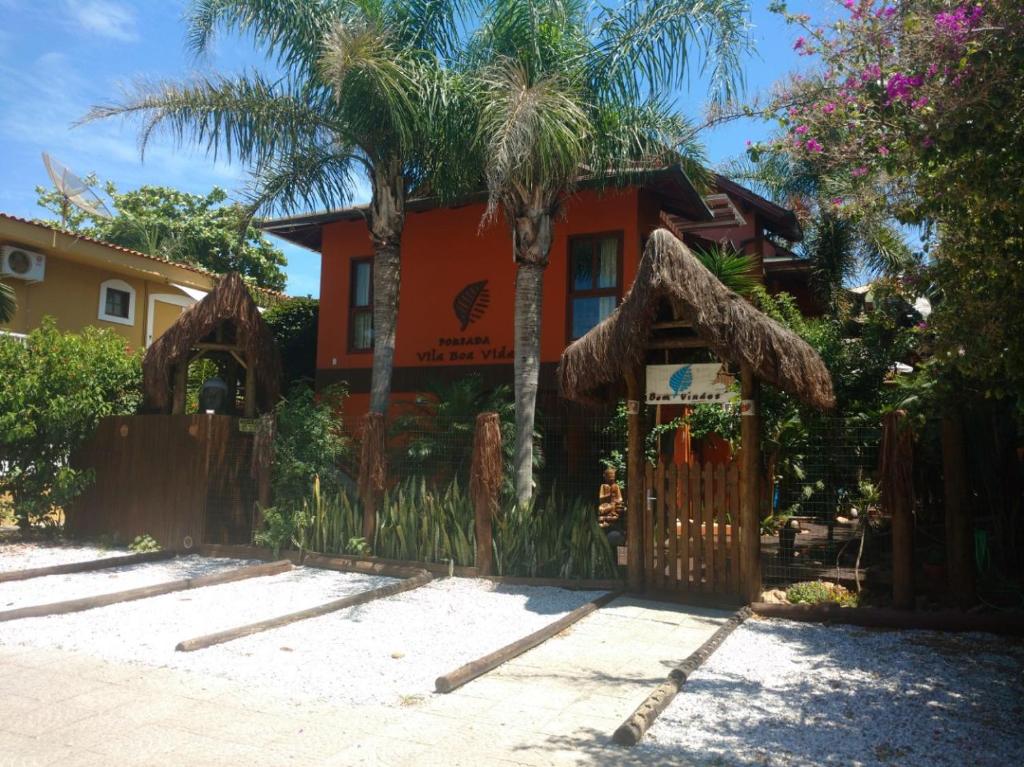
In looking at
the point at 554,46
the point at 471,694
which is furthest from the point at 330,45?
the point at 471,694

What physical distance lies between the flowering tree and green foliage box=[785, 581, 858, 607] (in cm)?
227

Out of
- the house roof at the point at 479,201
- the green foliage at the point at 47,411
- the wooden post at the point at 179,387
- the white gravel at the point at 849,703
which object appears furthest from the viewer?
the house roof at the point at 479,201

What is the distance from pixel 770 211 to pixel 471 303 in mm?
8046

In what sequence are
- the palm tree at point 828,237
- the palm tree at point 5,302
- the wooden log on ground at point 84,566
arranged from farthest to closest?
the palm tree at point 828,237
the palm tree at point 5,302
the wooden log on ground at point 84,566

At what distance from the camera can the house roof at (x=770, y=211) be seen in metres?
17.2

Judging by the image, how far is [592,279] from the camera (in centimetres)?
1342

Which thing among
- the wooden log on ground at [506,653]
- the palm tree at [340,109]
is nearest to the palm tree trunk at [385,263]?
the palm tree at [340,109]

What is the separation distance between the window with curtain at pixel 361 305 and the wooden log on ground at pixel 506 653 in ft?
29.3

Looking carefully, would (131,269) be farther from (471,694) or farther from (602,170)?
(471,694)

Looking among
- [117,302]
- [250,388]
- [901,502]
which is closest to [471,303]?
[250,388]

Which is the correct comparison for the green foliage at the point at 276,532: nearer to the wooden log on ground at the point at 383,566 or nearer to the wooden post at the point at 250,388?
the wooden log on ground at the point at 383,566

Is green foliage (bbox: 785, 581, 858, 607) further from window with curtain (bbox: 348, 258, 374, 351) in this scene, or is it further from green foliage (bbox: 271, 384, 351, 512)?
window with curtain (bbox: 348, 258, 374, 351)

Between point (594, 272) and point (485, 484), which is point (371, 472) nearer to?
point (485, 484)

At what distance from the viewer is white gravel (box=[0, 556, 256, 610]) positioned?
816cm
